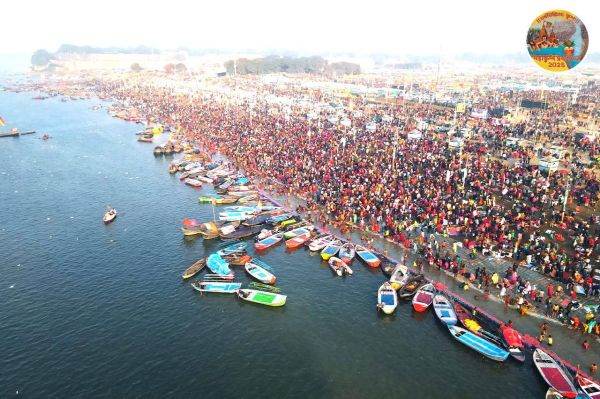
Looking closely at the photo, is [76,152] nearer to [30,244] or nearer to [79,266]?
[30,244]

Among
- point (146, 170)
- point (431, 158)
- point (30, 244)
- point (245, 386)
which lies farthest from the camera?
point (146, 170)

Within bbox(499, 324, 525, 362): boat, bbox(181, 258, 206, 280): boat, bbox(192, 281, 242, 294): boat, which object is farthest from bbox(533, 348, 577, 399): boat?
bbox(181, 258, 206, 280): boat

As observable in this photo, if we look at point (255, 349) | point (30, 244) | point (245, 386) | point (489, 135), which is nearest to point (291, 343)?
point (255, 349)

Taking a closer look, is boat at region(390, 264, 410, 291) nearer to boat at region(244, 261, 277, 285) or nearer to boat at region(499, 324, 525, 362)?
boat at region(499, 324, 525, 362)

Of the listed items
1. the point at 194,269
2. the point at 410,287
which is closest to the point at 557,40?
the point at 410,287

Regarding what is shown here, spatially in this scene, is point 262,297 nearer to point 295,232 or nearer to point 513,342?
point 295,232

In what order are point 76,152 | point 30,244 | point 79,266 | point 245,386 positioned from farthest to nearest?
1. point 76,152
2. point 30,244
3. point 79,266
4. point 245,386

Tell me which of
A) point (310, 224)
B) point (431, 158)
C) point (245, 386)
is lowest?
point (245, 386)

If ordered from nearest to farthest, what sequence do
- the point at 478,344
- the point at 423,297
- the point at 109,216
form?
the point at 478,344, the point at 423,297, the point at 109,216
